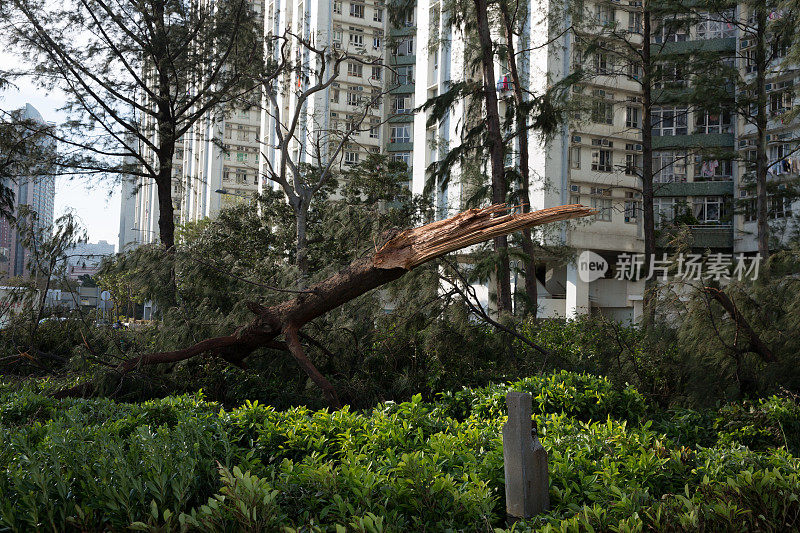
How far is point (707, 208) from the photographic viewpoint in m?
31.9

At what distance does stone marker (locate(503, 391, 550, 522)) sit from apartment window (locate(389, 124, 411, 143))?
43.0 metres

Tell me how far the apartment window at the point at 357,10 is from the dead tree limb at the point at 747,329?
4470 cm

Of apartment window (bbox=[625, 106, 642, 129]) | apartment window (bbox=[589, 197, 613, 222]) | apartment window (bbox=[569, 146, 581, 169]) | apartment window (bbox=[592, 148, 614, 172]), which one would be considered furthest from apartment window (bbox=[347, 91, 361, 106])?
apartment window (bbox=[589, 197, 613, 222])

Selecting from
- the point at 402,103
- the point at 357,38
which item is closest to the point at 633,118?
the point at 402,103

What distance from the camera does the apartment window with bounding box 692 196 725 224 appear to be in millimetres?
31516

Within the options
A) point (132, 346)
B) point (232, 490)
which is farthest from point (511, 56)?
point (232, 490)

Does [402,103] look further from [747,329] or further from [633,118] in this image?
[747,329]

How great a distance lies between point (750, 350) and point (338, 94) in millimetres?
43447

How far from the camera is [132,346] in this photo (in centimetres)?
702

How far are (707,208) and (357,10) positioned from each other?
28.0 metres

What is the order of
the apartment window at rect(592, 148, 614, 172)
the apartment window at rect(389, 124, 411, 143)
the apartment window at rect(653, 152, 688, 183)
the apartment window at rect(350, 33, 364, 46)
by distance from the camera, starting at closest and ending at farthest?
the apartment window at rect(592, 148, 614, 172) → the apartment window at rect(653, 152, 688, 183) → the apartment window at rect(389, 124, 411, 143) → the apartment window at rect(350, 33, 364, 46)

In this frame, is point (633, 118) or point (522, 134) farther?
point (633, 118)

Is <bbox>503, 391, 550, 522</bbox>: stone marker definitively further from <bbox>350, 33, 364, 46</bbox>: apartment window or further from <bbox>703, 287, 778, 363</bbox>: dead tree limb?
<bbox>350, 33, 364, 46</bbox>: apartment window

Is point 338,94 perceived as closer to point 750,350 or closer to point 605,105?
point 605,105
